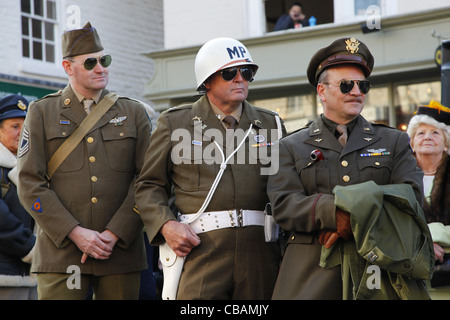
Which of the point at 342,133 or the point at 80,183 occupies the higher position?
the point at 342,133

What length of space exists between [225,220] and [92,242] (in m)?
0.92

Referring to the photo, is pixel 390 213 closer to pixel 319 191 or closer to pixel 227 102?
pixel 319 191

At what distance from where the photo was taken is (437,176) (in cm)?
601

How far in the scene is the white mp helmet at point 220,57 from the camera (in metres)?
5.01

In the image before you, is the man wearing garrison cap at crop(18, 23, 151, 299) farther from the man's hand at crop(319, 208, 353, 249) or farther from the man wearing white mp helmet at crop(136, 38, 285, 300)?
the man's hand at crop(319, 208, 353, 249)

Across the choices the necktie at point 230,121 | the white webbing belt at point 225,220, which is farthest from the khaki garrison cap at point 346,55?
the white webbing belt at point 225,220

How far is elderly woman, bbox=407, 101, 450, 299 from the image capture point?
5.69 meters

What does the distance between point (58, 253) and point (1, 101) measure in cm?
213

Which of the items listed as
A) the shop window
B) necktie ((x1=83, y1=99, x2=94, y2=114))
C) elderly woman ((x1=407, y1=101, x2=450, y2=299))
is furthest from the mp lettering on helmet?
the shop window

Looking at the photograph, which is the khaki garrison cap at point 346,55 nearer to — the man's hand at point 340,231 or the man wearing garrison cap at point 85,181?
the man's hand at point 340,231

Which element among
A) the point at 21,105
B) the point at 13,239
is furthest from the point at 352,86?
the point at 21,105

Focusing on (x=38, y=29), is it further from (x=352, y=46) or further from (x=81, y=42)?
(x=352, y=46)

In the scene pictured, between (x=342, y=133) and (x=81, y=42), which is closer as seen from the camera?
(x=342, y=133)

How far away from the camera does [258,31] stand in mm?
14047
